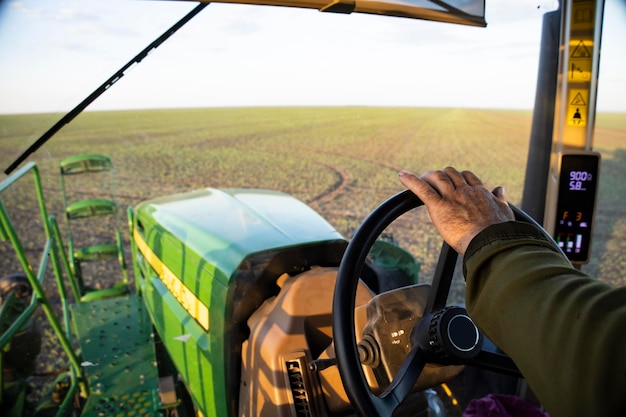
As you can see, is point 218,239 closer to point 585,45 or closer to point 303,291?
point 303,291

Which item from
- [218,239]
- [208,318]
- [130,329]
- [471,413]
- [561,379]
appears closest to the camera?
[561,379]

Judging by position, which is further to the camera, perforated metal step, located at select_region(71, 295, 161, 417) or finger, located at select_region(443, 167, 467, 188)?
perforated metal step, located at select_region(71, 295, 161, 417)

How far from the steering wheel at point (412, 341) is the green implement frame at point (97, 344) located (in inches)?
44.9

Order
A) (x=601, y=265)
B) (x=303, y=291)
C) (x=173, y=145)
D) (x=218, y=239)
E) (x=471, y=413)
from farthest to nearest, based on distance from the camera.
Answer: (x=173, y=145) < (x=601, y=265) < (x=471, y=413) < (x=218, y=239) < (x=303, y=291)

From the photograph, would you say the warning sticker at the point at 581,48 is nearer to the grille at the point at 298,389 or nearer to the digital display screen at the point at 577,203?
the digital display screen at the point at 577,203

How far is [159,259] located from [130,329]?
64cm

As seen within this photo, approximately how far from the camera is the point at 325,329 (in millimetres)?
1335

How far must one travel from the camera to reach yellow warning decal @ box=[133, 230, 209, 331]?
150cm

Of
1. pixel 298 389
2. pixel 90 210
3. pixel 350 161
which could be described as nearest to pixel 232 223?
pixel 298 389

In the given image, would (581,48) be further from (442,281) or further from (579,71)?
(442,281)

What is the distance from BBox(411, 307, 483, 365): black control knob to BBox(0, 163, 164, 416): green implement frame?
1.19m

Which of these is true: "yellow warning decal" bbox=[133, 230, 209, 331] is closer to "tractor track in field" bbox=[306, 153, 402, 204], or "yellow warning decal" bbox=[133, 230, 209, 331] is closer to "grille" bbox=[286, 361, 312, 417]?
"grille" bbox=[286, 361, 312, 417]

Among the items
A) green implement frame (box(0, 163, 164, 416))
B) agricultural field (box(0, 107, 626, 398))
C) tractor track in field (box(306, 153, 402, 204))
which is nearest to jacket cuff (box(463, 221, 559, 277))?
green implement frame (box(0, 163, 164, 416))

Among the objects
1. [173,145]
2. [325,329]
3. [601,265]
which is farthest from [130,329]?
[601,265]
